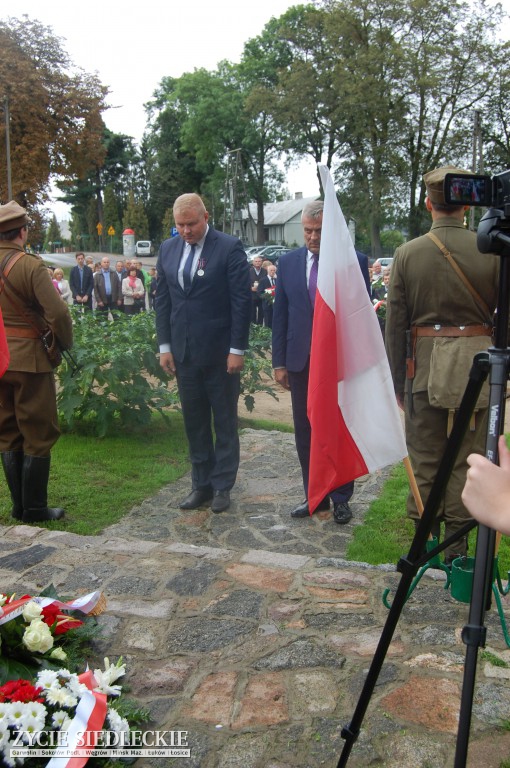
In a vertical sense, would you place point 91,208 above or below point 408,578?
above

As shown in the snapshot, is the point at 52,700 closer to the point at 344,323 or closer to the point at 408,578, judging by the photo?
the point at 408,578

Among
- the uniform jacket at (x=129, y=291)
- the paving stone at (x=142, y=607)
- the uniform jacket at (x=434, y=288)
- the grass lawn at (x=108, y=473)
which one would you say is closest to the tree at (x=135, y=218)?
the uniform jacket at (x=129, y=291)

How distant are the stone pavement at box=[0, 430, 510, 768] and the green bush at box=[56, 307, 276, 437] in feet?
8.74

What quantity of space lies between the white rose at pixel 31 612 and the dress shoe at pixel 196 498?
269 cm

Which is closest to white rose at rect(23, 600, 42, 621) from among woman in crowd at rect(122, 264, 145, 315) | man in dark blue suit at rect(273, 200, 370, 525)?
man in dark blue suit at rect(273, 200, 370, 525)

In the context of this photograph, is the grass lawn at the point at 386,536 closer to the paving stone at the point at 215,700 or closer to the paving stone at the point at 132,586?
the paving stone at the point at 132,586

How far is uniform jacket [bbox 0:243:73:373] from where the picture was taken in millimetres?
5035

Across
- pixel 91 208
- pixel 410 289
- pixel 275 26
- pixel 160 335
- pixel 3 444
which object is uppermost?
pixel 275 26

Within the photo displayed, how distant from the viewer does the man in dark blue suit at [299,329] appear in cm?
517

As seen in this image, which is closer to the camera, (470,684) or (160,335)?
(470,684)

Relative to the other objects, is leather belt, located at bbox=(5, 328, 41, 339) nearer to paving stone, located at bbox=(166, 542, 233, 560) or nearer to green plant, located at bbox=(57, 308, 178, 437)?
paving stone, located at bbox=(166, 542, 233, 560)

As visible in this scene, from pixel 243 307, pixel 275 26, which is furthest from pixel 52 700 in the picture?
pixel 275 26

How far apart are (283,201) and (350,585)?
9135cm

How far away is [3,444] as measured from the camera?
5301mm
